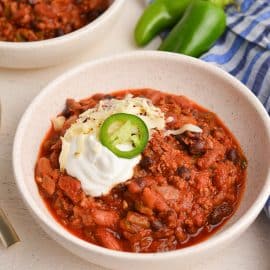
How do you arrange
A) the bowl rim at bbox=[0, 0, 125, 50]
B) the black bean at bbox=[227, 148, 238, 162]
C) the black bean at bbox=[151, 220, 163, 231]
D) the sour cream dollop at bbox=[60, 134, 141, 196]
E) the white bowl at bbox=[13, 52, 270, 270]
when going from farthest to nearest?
1. the bowl rim at bbox=[0, 0, 125, 50]
2. the black bean at bbox=[227, 148, 238, 162]
3. the sour cream dollop at bbox=[60, 134, 141, 196]
4. the black bean at bbox=[151, 220, 163, 231]
5. the white bowl at bbox=[13, 52, 270, 270]

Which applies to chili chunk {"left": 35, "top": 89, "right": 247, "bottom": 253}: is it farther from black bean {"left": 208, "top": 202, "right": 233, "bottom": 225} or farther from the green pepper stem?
the green pepper stem

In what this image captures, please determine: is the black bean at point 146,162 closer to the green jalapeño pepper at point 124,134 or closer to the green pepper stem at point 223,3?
the green jalapeño pepper at point 124,134

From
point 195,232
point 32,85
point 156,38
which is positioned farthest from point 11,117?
point 195,232

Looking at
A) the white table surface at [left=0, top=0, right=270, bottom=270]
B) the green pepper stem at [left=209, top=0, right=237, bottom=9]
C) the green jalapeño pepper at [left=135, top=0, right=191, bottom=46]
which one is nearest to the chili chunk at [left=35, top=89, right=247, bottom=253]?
the white table surface at [left=0, top=0, right=270, bottom=270]

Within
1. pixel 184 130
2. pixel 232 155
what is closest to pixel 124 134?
pixel 184 130

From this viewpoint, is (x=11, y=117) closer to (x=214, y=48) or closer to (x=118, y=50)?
(x=118, y=50)

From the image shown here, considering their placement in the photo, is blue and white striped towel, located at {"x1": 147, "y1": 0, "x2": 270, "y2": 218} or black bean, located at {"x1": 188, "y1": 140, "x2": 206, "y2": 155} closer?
black bean, located at {"x1": 188, "y1": 140, "x2": 206, "y2": 155}
